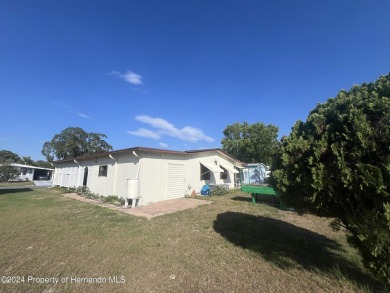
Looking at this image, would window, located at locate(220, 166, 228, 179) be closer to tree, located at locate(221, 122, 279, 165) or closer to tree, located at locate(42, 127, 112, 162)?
tree, located at locate(221, 122, 279, 165)

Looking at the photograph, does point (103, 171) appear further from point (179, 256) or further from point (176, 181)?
point (179, 256)

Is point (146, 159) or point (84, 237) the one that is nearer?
point (84, 237)

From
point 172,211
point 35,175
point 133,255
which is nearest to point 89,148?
point 35,175

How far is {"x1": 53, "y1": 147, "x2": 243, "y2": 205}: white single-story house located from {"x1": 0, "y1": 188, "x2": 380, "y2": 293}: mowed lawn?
13.2 ft

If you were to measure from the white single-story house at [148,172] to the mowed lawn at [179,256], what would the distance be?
4.03 meters

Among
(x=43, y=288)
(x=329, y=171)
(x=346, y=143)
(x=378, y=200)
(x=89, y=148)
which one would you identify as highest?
(x=89, y=148)

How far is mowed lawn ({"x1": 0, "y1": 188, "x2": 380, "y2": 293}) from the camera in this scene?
3.58 metres

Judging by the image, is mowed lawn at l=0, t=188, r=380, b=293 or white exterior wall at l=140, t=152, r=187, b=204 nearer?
mowed lawn at l=0, t=188, r=380, b=293

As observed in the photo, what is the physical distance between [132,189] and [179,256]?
6.94 metres

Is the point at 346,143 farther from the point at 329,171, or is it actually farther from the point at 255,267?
the point at 255,267

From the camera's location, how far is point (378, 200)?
122 inches

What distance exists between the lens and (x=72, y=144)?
4153 cm

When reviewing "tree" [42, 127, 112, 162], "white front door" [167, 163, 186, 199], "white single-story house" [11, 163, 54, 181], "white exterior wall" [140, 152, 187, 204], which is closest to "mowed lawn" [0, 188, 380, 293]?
"white exterior wall" [140, 152, 187, 204]

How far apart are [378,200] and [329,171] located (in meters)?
0.80
